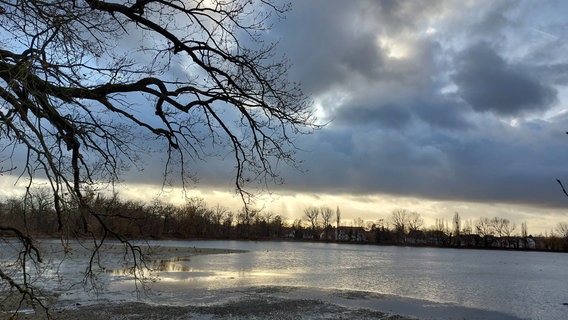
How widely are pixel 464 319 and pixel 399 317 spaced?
2.79 metres

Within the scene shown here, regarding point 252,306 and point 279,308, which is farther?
point 252,306

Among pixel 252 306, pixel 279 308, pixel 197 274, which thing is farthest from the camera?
pixel 197 274

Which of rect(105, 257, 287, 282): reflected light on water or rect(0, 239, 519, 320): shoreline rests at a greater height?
rect(105, 257, 287, 282): reflected light on water

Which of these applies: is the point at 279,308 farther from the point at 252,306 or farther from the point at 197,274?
the point at 197,274

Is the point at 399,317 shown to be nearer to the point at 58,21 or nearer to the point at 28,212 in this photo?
the point at 28,212

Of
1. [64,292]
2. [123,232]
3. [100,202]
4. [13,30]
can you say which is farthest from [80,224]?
[64,292]

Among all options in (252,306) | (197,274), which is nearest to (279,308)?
(252,306)

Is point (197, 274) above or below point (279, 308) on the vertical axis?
above

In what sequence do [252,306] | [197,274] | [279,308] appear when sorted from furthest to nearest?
[197,274]
[252,306]
[279,308]

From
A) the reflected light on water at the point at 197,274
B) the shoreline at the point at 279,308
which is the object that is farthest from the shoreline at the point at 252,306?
the reflected light on water at the point at 197,274

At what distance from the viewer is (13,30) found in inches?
204

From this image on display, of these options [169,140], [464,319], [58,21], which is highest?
[58,21]

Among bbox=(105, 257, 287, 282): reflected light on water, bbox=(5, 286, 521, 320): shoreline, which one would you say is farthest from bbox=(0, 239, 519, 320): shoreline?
bbox=(105, 257, 287, 282): reflected light on water

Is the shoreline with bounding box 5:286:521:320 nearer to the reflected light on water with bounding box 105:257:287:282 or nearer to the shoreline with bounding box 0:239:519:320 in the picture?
the shoreline with bounding box 0:239:519:320
